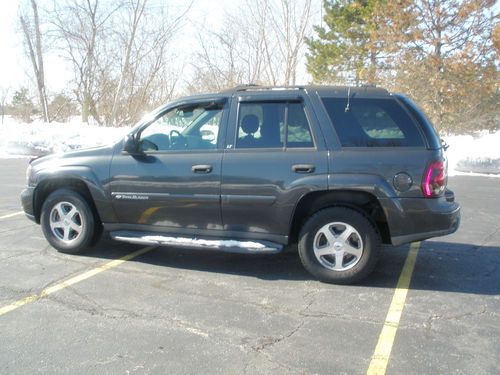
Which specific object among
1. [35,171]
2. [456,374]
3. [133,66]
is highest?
[133,66]

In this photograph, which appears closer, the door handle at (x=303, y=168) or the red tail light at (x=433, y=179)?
the red tail light at (x=433, y=179)

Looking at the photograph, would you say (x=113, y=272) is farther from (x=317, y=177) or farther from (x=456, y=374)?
(x=456, y=374)

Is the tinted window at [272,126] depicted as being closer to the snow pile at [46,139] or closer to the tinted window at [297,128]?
the tinted window at [297,128]

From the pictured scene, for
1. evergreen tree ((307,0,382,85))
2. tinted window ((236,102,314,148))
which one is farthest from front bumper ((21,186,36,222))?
evergreen tree ((307,0,382,85))

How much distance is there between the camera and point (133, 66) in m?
27.5

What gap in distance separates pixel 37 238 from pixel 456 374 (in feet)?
16.8

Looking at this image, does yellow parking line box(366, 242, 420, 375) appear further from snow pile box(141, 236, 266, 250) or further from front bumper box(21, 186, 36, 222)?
front bumper box(21, 186, 36, 222)

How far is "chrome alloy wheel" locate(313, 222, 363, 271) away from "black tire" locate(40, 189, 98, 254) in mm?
2528

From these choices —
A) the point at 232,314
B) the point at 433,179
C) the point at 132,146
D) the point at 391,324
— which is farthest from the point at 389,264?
the point at 132,146

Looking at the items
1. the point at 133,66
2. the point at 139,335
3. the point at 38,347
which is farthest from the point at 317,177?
the point at 133,66

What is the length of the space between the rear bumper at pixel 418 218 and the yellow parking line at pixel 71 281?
2.88 metres

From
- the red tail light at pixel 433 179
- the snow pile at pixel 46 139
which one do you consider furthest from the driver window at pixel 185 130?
the snow pile at pixel 46 139

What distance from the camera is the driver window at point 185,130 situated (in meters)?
4.77

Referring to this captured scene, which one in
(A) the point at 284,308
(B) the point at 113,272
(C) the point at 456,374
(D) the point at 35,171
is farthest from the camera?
(D) the point at 35,171
